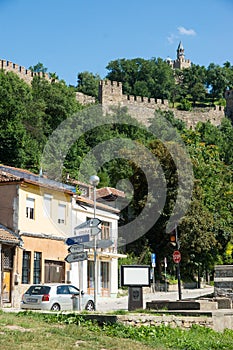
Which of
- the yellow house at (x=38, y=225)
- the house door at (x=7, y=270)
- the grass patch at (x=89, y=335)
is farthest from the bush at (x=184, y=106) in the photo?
the grass patch at (x=89, y=335)

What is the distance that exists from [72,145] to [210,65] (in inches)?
2880

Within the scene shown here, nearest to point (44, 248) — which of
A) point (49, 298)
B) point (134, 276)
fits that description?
point (49, 298)

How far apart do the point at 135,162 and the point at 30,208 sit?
688 inches

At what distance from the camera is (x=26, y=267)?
30.5 metres

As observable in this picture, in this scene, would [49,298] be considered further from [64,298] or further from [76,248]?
[76,248]

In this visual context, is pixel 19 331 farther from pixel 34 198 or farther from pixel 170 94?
pixel 170 94

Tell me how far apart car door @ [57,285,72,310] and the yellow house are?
7.36 metres

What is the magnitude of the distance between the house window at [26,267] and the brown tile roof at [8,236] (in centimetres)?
117

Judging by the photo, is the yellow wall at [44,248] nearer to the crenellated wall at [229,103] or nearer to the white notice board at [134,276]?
the white notice board at [134,276]

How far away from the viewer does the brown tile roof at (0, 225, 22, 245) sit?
2824cm

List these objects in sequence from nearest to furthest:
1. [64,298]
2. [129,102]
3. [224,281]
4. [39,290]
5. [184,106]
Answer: [224,281]
[39,290]
[64,298]
[129,102]
[184,106]

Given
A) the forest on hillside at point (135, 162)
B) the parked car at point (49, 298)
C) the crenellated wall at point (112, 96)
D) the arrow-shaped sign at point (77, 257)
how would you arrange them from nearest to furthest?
the arrow-shaped sign at point (77, 257)
the parked car at point (49, 298)
the forest on hillside at point (135, 162)
the crenellated wall at point (112, 96)

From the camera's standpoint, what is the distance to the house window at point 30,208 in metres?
31.5

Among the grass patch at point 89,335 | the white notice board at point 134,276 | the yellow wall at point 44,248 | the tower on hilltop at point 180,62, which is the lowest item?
the grass patch at point 89,335
